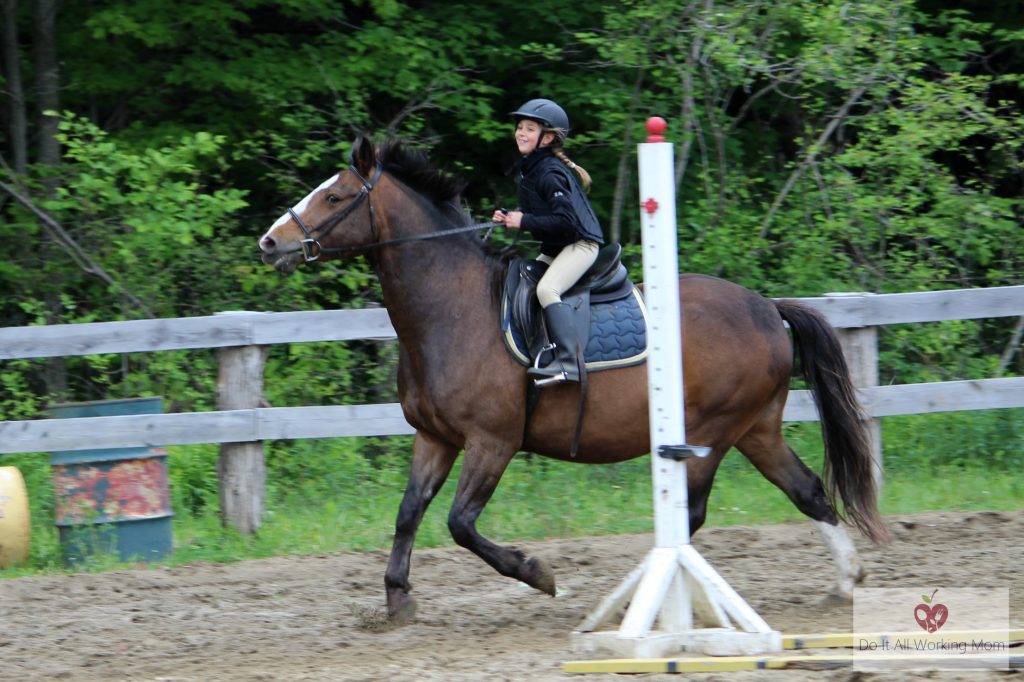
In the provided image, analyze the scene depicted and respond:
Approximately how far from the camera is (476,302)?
6086 mm

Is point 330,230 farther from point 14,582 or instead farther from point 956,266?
point 956,266

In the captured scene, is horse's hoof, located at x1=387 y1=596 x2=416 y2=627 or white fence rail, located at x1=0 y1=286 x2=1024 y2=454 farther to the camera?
white fence rail, located at x1=0 y1=286 x2=1024 y2=454

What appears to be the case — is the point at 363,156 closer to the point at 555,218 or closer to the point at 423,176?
the point at 423,176

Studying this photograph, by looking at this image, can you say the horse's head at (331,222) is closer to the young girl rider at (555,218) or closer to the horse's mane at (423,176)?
the horse's mane at (423,176)

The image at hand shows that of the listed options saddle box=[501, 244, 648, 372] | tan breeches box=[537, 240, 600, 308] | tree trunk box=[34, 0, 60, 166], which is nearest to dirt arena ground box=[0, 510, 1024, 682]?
saddle box=[501, 244, 648, 372]

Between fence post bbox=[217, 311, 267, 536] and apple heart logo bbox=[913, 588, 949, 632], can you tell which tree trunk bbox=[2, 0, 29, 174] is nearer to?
fence post bbox=[217, 311, 267, 536]

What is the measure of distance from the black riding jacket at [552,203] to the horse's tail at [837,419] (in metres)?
1.45

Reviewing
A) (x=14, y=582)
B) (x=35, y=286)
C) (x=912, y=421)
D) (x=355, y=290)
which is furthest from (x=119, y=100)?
(x=912, y=421)

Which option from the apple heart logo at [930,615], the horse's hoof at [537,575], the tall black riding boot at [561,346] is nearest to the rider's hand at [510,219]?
the tall black riding boot at [561,346]

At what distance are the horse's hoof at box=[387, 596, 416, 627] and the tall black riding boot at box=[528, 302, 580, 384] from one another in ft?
4.34

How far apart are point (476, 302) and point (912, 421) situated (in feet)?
16.2

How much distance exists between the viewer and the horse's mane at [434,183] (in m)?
6.21

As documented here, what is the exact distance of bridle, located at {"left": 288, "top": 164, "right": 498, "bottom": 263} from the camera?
5.89 m

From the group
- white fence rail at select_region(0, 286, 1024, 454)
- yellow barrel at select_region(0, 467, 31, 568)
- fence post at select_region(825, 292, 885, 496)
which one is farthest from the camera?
fence post at select_region(825, 292, 885, 496)
